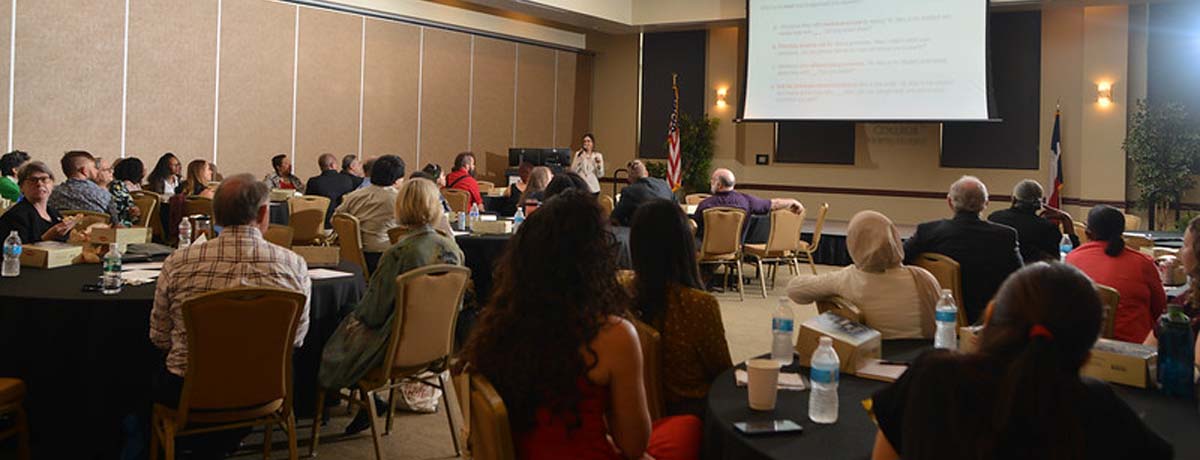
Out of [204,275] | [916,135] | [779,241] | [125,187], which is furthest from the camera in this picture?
[916,135]

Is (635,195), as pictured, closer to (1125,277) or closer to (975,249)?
(975,249)

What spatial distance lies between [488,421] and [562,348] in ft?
0.79

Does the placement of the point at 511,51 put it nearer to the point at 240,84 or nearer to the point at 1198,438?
the point at 240,84

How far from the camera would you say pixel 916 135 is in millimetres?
13648

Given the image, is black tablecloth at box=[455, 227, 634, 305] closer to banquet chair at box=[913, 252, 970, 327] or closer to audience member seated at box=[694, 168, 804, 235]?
audience member seated at box=[694, 168, 804, 235]

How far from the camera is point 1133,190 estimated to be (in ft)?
40.0

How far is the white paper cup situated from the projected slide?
10.8 m

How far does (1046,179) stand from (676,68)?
5.74 m

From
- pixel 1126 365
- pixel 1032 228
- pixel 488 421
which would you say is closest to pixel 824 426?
pixel 488 421

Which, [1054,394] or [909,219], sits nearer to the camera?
[1054,394]

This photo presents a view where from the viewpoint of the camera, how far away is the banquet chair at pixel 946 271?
463 cm

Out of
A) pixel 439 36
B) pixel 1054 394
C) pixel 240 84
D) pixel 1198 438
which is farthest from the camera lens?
pixel 439 36

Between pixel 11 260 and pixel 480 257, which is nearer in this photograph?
pixel 11 260

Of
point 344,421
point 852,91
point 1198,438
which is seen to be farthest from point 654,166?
point 1198,438
